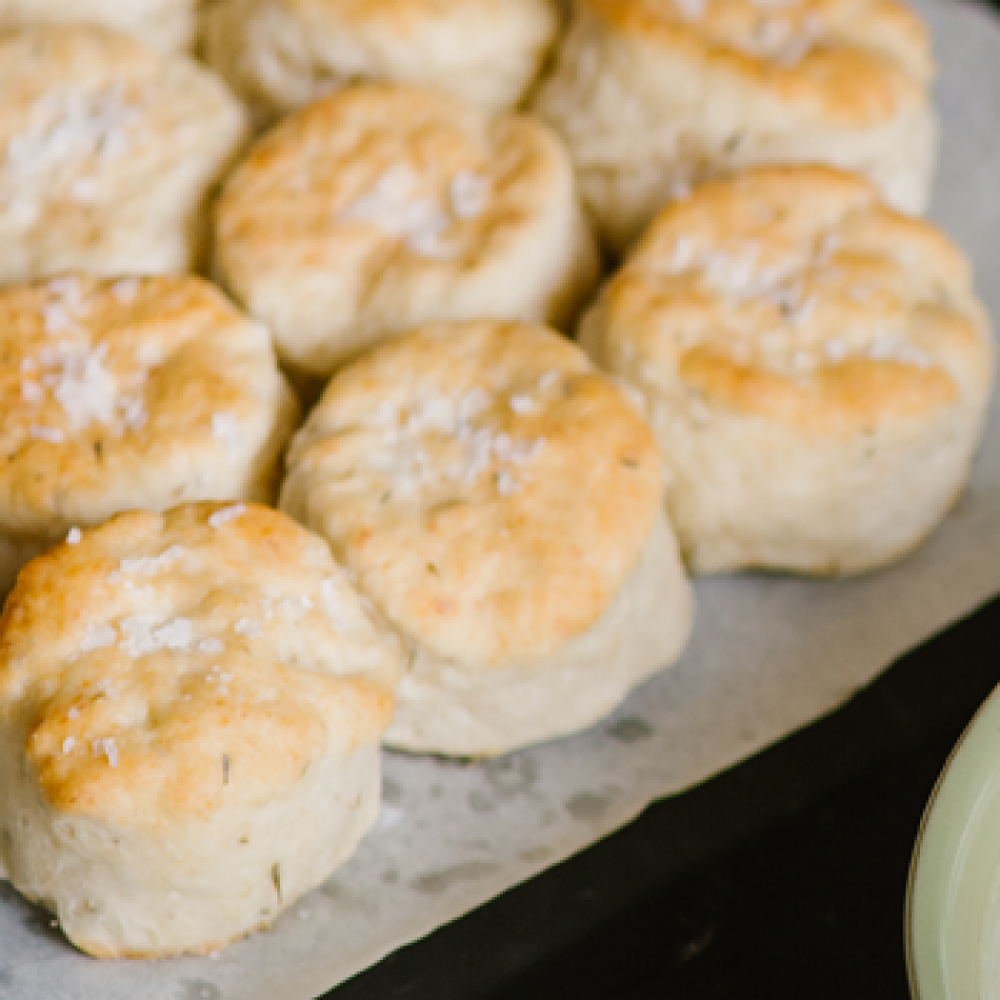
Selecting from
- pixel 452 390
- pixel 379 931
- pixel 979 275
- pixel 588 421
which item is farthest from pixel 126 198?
pixel 979 275

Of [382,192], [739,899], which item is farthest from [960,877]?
[382,192]

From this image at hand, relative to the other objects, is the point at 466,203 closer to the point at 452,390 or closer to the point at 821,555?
the point at 452,390

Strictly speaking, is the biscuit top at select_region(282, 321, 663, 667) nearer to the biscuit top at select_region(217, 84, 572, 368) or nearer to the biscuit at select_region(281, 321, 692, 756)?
the biscuit at select_region(281, 321, 692, 756)

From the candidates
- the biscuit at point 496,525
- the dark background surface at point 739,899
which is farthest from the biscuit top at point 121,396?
the dark background surface at point 739,899

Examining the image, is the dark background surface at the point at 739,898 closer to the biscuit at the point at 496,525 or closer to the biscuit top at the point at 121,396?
the biscuit at the point at 496,525

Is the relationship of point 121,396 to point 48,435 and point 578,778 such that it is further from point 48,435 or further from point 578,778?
point 578,778

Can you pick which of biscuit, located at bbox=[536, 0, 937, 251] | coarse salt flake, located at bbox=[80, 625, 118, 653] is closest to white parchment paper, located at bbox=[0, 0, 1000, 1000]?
coarse salt flake, located at bbox=[80, 625, 118, 653]
